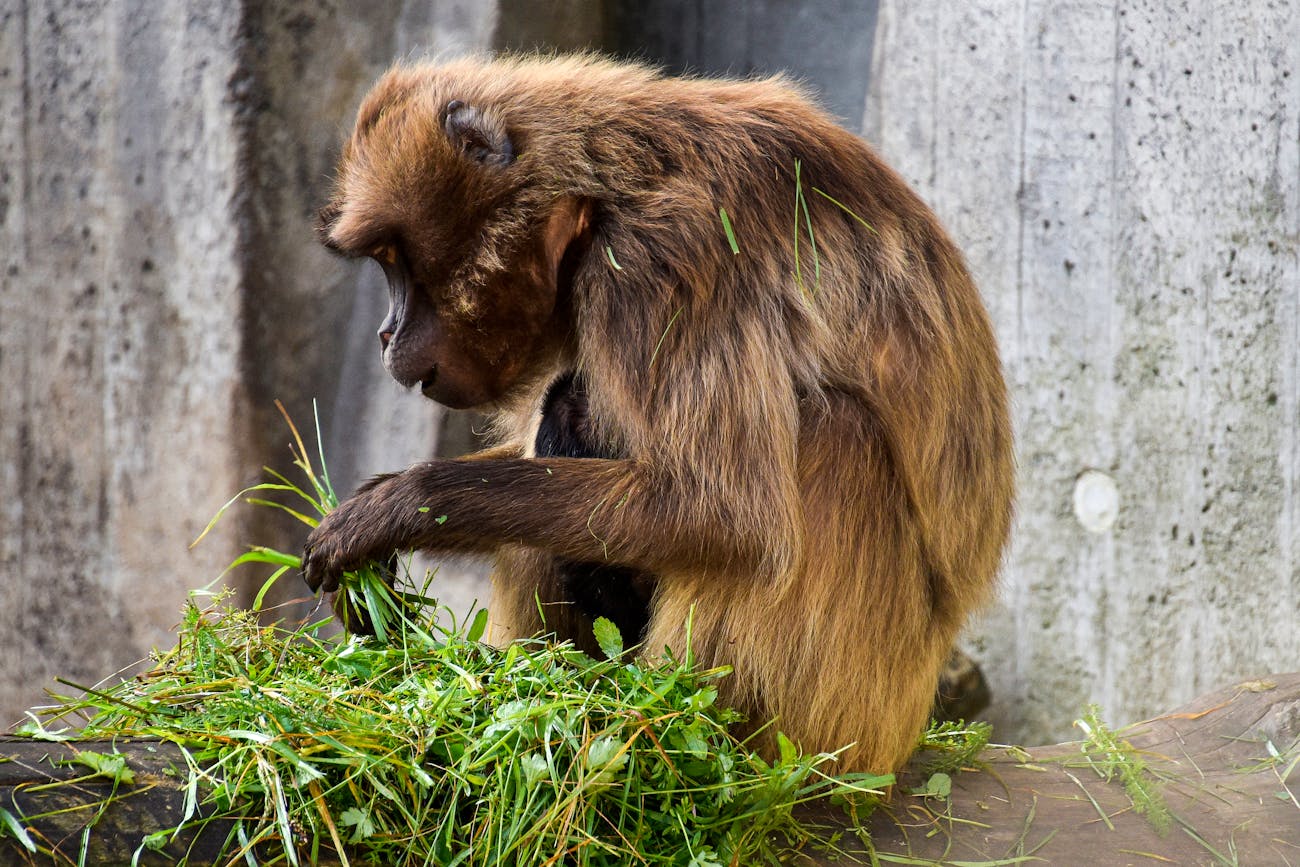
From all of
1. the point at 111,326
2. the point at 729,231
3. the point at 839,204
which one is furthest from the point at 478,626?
the point at 111,326

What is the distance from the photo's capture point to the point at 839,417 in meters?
3.14

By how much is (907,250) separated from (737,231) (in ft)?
1.71

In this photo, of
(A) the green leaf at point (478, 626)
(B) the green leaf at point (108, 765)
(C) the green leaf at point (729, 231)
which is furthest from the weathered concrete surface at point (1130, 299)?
(B) the green leaf at point (108, 765)

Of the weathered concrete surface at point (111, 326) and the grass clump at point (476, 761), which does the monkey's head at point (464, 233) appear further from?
the weathered concrete surface at point (111, 326)

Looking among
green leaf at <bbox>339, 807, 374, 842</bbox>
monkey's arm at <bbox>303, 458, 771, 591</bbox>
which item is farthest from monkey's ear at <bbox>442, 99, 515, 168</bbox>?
green leaf at <bbox>339, 807, 374, 842</bbox>

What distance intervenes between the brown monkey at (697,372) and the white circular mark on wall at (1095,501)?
217cm

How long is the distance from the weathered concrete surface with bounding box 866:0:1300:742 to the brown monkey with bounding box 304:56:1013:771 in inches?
85.2

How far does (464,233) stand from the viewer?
10.9 ft

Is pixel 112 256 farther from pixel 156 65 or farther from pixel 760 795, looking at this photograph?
pixel 760 795

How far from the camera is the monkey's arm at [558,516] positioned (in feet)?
9.82

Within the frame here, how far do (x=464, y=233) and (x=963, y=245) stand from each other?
10.2 feet

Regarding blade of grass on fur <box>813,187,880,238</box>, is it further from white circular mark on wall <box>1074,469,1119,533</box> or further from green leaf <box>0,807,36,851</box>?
white circular mark on wall <box>1074,469,1119,533</box>

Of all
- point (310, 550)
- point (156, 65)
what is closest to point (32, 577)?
point (156, 65)

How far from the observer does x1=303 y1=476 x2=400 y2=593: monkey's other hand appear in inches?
123
